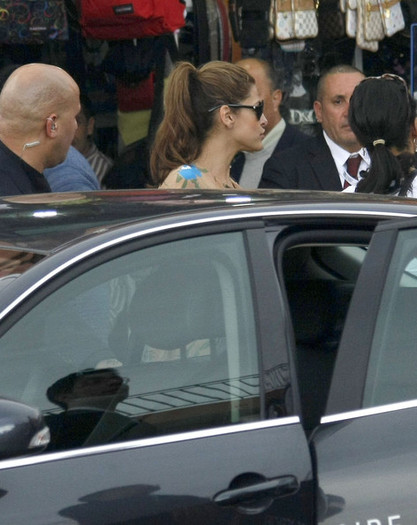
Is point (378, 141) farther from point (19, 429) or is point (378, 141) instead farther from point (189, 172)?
point (19, 429)

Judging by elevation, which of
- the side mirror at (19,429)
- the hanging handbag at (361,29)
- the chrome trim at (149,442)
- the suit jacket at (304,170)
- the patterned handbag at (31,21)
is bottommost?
A: the chrome trim at (149,442)

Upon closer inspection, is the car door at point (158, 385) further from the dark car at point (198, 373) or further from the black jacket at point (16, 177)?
the black jacket at point (16, 177)

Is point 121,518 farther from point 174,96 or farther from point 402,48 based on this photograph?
point 402,48

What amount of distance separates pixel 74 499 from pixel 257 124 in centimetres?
262

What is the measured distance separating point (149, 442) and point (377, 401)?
56 cm

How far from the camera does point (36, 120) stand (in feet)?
14.8

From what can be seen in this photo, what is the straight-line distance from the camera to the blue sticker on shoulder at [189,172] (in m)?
4.40

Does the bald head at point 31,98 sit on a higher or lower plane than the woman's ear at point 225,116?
higher

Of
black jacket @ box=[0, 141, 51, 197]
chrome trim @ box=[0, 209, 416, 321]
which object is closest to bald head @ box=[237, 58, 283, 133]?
black jacket @ box=[0, 141, 51, 197]

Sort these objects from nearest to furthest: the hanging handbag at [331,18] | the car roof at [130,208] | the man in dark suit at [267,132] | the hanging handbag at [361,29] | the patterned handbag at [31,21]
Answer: the car roof at [130,208] < the patterned handbag at [31,21] < the man in dark suit at [267,132] < the hanging handbag at [361,29] < the hanging handbag at [331,18]

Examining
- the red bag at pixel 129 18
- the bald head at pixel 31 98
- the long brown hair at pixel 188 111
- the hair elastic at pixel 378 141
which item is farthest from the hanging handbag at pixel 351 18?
the bald head at pixel 31 98

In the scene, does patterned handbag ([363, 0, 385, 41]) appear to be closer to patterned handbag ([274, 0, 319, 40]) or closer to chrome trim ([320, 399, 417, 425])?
patterned handbag ([274, 0, 319, 40])

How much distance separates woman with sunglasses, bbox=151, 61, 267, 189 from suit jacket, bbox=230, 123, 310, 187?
161 centimetres

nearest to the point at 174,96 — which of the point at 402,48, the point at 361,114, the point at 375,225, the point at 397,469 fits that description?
the point at 361,114
